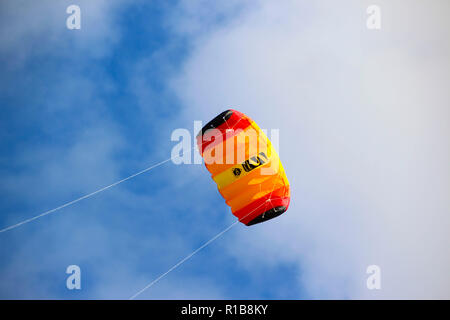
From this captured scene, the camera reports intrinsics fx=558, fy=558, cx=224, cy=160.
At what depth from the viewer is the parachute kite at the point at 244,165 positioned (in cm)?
1769

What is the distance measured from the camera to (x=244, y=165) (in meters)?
17.8

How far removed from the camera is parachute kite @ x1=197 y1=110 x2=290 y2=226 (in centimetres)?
1769

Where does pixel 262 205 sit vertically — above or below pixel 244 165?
below

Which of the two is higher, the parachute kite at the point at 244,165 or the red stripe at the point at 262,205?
the parachute kite at the point at 244,165

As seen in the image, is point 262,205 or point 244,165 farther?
point 262,205

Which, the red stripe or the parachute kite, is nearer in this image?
the parachute kite

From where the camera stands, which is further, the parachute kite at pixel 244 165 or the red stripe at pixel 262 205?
the red stripe at pixel 262 205

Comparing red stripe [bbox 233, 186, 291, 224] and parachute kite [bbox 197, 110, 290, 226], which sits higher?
parachute kite [bbox 197, 110, 290, 226]
